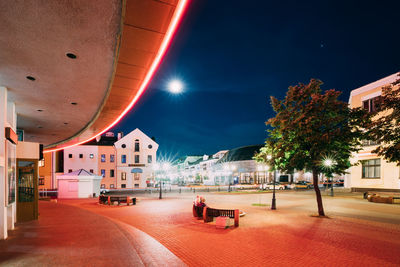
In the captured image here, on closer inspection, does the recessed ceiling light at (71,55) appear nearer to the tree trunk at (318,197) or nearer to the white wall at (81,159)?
the tree trunk at (318,197)

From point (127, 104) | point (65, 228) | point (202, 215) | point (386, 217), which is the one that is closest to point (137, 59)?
point (127, 104)

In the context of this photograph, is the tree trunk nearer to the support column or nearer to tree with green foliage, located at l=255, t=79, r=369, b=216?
tree with green foliage, located at l=255, t=79, r=369, b=216

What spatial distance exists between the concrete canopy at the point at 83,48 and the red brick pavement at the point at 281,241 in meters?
5.22

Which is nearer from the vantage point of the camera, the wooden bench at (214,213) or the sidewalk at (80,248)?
the sidewalk at (80,248)

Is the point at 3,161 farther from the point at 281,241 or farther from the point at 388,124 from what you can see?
the point at 388,124

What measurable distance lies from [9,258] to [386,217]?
651 inches

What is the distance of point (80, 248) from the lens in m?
7.02

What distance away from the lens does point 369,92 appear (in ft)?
91.1

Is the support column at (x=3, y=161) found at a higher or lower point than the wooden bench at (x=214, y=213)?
higher

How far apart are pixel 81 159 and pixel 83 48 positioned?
40.5 m

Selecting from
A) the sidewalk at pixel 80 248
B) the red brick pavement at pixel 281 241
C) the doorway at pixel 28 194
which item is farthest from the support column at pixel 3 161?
the red brick pavement at pixel 281 241

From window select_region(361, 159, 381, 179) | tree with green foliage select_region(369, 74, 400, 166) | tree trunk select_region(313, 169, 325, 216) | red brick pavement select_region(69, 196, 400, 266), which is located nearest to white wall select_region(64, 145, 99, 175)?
red brick pavement select_region(69, 196, 400, 266)

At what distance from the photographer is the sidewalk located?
238 inches

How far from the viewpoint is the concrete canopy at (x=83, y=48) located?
3.88m
